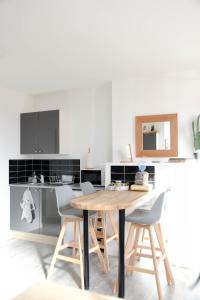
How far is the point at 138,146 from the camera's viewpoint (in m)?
4.06

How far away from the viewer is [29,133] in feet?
15.7

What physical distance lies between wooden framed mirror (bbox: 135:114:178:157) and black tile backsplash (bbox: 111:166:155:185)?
0.45 meters

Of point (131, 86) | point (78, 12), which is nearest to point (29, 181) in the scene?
point (131, 86)

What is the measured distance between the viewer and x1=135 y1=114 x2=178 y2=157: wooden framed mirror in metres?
3.85

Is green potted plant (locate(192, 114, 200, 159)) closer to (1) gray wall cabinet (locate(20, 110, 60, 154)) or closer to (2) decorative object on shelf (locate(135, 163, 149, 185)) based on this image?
(2) decorative object on shelf (locate(135, 163, 149, 185))

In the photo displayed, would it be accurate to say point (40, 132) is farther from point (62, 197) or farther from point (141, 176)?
point (141, 176)

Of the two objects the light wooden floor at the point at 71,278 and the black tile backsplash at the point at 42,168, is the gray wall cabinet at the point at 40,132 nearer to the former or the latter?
the black tile backsplash at the point at 42,168

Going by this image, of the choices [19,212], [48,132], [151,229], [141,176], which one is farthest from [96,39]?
[19,212]

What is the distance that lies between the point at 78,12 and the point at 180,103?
6.96 feet

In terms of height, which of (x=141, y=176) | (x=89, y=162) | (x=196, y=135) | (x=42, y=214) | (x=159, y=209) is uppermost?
(x=196, y=135)

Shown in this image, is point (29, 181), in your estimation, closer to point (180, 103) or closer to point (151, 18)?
point (180, 103)

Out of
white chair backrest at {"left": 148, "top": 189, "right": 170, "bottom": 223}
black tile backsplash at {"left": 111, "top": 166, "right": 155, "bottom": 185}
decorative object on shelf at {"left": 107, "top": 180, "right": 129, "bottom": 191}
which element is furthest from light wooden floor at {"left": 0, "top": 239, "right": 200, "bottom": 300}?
black tile backsplash at {"left": 111, "top": 166, "right": 155, "bottom": 185}

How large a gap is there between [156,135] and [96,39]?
1752 millimetres

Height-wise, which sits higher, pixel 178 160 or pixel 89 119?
pixel 89 119
